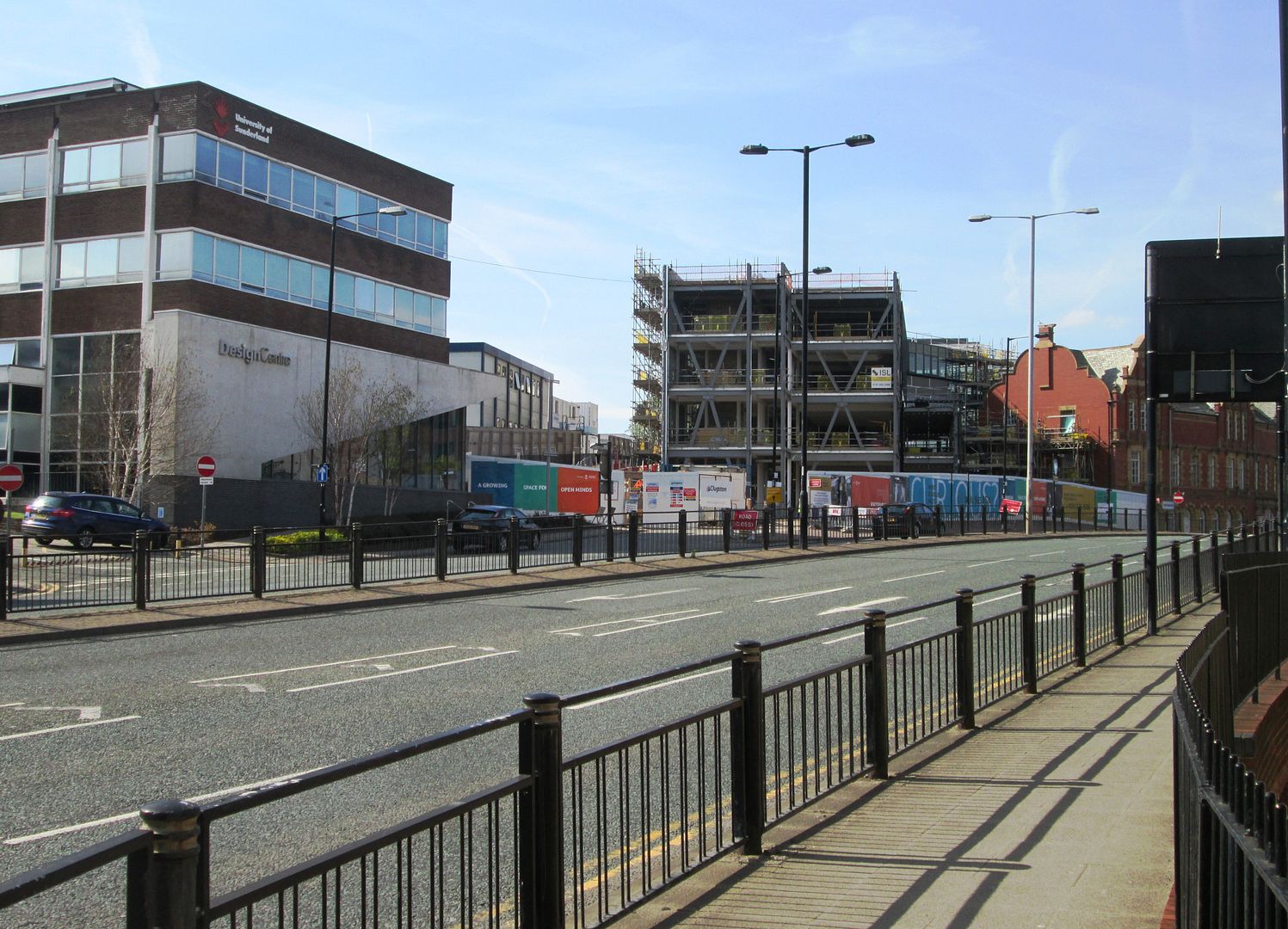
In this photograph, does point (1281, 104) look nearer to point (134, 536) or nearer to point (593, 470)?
point (134, 536)

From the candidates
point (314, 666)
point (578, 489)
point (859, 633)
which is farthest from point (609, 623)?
point (578, 489)

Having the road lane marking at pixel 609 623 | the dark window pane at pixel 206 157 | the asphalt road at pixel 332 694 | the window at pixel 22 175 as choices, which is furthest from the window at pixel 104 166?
the road lane marking at pixel 609 623

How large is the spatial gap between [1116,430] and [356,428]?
2168 inches

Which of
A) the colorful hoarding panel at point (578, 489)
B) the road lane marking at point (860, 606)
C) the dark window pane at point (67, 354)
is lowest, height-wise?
the road lane marking at point (860, 606)

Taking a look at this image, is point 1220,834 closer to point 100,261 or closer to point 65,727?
point 65,727

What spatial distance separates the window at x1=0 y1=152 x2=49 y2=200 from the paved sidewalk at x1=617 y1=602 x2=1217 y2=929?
1792 inches

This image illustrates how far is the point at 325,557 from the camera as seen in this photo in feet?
65.8

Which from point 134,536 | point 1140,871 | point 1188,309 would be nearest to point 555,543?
point 134,536

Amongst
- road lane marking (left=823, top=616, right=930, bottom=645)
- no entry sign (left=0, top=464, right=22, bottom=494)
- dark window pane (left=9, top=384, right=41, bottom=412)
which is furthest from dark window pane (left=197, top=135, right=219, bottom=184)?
road lane marking (left=823, top=616, right=930, bottom=645)

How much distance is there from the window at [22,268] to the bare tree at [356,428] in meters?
11.0

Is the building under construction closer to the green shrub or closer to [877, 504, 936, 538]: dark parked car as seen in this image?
[877, 504, 936, 538]: dark parked car

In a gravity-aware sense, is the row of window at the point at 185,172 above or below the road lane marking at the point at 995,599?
above

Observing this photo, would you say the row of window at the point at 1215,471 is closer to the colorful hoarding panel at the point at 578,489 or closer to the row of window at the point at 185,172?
the colorful hoarding panel at the point at 578,489

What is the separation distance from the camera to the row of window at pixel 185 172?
42.0 metres
